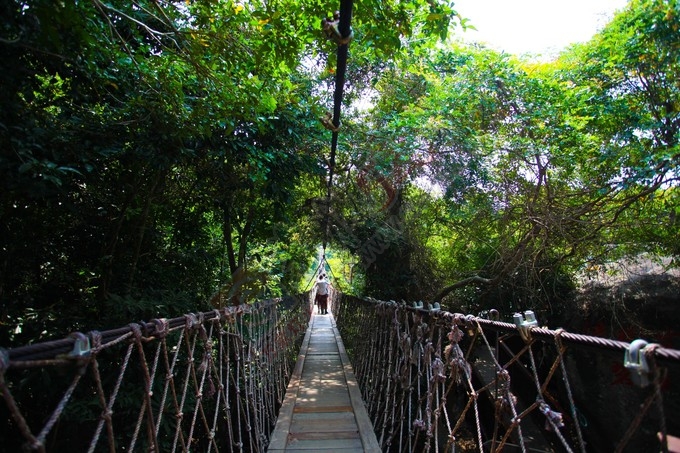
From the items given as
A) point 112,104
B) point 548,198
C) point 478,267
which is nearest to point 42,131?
point 112,104

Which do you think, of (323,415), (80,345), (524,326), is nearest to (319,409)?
(323,415)

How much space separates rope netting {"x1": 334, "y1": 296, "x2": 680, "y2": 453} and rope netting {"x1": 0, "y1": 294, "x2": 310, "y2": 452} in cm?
77

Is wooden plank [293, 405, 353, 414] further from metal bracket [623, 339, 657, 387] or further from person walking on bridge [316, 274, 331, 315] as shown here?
person walking on bridge [316, 274, 331, 315]

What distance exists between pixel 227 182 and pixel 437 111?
1.97 metres

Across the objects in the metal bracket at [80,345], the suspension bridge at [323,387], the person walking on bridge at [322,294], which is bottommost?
the suspension bridge at [323,387]

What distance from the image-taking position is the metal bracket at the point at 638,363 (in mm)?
537

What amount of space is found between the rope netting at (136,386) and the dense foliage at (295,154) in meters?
0.29

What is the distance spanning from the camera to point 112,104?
1924mm

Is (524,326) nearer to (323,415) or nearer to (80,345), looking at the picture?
(80,345)

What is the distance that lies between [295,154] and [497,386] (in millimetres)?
2051

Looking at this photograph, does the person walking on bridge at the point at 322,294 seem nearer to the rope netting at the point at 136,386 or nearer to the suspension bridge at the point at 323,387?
the suspension bridge at the point at 323,387

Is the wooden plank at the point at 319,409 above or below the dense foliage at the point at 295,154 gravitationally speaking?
below

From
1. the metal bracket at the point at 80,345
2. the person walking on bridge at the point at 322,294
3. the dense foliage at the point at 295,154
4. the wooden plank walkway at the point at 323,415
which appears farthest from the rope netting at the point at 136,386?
the person walking on bridge at the point at 322,294

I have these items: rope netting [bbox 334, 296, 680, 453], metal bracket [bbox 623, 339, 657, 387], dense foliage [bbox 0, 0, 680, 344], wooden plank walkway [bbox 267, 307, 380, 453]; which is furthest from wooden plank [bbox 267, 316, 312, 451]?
metal bracket [bbox 623, 339, 657, 387]
